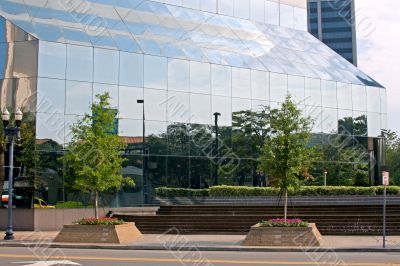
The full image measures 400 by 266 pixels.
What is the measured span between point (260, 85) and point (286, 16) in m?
13.8

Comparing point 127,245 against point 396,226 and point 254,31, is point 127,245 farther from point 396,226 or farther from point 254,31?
point 254,31

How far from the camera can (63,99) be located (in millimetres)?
32938

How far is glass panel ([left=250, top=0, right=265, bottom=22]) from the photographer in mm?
49719

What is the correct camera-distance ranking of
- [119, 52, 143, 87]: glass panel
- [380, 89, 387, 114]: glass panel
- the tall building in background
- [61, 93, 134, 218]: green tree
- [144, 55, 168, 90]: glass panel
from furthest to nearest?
the tall building in background, [380, 89, 387, 114]: glass panel, [144, 55, 168, 90]: glass panel, [119, 52, 143, 87]: glass panel, [61, 93, 134, 218]: green tree

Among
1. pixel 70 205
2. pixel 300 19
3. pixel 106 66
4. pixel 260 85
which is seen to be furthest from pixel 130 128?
pixel 300 19

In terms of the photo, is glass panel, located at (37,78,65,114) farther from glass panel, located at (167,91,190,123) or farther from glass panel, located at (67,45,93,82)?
glass panel, located at (167,91,190,123)

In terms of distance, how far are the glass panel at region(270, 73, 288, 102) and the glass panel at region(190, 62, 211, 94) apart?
18.3 feet

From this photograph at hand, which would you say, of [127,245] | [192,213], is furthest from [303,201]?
[127,245]

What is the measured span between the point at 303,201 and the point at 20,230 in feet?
53.8

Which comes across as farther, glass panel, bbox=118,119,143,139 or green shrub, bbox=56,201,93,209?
glass panel, bbox=118,119,143,139

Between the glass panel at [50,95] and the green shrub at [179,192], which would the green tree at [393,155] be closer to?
the green shrub at [179,192]

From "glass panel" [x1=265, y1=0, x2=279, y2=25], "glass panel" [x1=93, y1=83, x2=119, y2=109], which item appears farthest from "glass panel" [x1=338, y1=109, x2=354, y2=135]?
"glass panel" [x1=93, y1=83, x2=119, y2=109]

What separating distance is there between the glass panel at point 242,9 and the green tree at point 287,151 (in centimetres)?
2608

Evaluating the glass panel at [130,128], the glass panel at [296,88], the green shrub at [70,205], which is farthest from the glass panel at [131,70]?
the glass panel at [296,88]
